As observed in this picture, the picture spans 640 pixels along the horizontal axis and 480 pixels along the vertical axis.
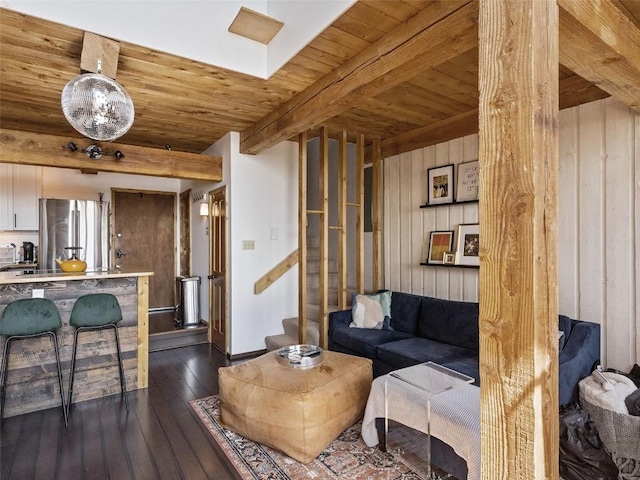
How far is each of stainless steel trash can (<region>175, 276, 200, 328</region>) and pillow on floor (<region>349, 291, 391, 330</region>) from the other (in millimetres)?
2559

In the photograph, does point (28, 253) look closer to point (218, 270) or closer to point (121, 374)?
point (218, 270)

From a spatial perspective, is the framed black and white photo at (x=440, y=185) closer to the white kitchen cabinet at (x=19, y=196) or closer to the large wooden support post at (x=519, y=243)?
the large wooden support post at (x=519, y=243)

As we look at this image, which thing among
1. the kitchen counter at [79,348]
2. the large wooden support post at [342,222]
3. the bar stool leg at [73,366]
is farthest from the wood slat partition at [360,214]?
the bar stool leg at [73,366]

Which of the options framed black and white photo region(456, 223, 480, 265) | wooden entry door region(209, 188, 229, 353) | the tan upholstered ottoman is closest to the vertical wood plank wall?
framed black and white photo region(456, 223, 480, 265)

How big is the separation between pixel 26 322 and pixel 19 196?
3.15 metres

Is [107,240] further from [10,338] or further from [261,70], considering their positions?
[261,70]

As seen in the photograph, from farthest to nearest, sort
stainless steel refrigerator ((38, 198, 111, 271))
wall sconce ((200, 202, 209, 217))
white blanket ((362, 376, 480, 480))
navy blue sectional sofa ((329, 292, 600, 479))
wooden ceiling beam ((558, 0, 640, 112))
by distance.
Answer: wall sconce ((200, 202, 209, 217)) < stainless steel refrigerator ((38, 198, 111, 271)) < navy blue sectional sofa ((329, 292, 600, 479)) < white blanket ((362, 376, 480, 480)) < wooden ceiling beam ((558, 0, 640, 112))

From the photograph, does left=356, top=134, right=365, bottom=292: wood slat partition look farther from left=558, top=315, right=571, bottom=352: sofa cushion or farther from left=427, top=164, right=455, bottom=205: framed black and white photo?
left=558, top=315, right=571, bottom=352: sofa cushion

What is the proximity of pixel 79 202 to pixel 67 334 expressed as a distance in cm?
270

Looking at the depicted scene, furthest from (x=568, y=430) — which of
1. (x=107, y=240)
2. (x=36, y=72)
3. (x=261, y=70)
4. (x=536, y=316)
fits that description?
(x=107, y=240)

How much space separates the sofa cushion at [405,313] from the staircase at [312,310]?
779 millimetres

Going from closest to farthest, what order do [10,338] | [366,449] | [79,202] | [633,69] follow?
[633,69] → [366,449] → [10,338] → [79,202]

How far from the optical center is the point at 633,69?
1.78 metres

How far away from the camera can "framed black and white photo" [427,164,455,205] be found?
3820 millimetres
